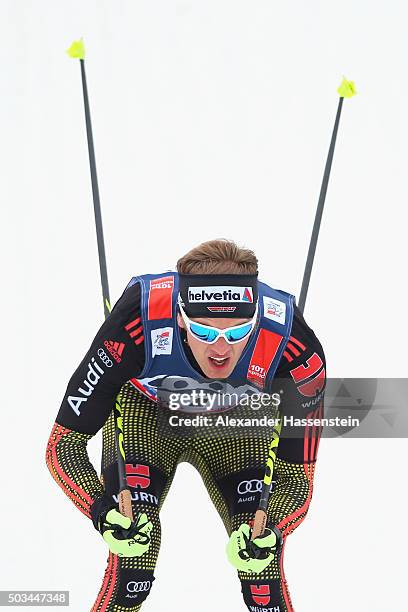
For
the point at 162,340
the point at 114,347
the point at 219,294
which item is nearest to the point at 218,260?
the point at 219,294

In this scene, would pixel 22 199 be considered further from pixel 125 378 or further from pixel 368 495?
pixel 125 378

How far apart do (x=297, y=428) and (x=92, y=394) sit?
77 cm

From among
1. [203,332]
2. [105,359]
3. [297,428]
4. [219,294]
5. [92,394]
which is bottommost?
[297,428]

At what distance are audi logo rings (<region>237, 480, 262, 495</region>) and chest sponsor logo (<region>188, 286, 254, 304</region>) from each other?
30.2 inches

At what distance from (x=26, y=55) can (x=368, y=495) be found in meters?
4.10

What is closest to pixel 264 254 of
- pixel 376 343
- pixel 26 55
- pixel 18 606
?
pixel 376 343

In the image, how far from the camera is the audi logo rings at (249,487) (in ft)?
13.1

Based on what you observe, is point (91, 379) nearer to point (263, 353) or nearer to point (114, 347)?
point (114, 347)

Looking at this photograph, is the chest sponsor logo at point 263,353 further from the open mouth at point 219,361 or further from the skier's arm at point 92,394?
the skier's arm at point 92,394

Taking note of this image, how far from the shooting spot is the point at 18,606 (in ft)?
15.4

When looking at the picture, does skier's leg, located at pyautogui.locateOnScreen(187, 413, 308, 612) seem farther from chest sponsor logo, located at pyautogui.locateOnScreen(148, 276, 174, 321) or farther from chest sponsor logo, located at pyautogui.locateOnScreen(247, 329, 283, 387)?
chest sponsor logo, located at pyautogui.locateOnScreen(148, 276, 174, 321)

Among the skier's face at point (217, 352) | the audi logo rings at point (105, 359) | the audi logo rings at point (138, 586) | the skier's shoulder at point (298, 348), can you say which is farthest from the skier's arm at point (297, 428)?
the audi logo rings at point (105, 359)

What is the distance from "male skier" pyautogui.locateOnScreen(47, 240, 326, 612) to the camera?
3652 millimetres

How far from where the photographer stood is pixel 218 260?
368 centimetres
